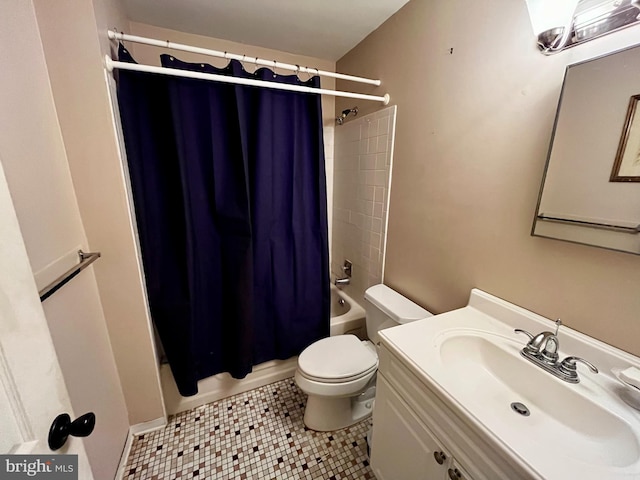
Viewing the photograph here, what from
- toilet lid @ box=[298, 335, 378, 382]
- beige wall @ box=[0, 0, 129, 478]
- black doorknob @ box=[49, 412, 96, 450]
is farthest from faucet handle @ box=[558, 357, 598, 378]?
beige wall @ box=[0, 0, 129, 478]

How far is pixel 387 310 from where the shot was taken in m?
1.38

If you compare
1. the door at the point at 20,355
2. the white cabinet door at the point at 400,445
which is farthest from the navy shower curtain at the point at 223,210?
the door at the point at 20,355

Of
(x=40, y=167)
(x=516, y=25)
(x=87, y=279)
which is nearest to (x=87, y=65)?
(x=40, y=167)

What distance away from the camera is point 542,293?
0.91 m

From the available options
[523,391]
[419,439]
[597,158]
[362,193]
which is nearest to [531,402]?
[523,391]

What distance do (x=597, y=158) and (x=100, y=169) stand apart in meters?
1.75

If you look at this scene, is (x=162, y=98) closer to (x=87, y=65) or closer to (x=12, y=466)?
(x=87, y=65)

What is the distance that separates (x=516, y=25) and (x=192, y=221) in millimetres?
1586

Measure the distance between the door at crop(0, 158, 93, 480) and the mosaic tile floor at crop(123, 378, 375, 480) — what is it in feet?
3.67

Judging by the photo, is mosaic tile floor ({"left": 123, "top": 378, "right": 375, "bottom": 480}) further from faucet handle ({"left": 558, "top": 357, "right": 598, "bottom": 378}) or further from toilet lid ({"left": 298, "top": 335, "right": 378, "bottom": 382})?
faucet handle ({"left": 558, "top": 357, "right": 598, "bottom": 378})

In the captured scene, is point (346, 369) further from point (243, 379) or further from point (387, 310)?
point (243, 379)

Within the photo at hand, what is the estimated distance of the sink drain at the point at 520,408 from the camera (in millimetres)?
776

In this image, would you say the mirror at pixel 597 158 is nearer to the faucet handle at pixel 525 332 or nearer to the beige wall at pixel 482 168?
the beige wall at pixel 482 168

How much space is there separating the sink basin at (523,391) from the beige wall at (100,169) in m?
1.17
